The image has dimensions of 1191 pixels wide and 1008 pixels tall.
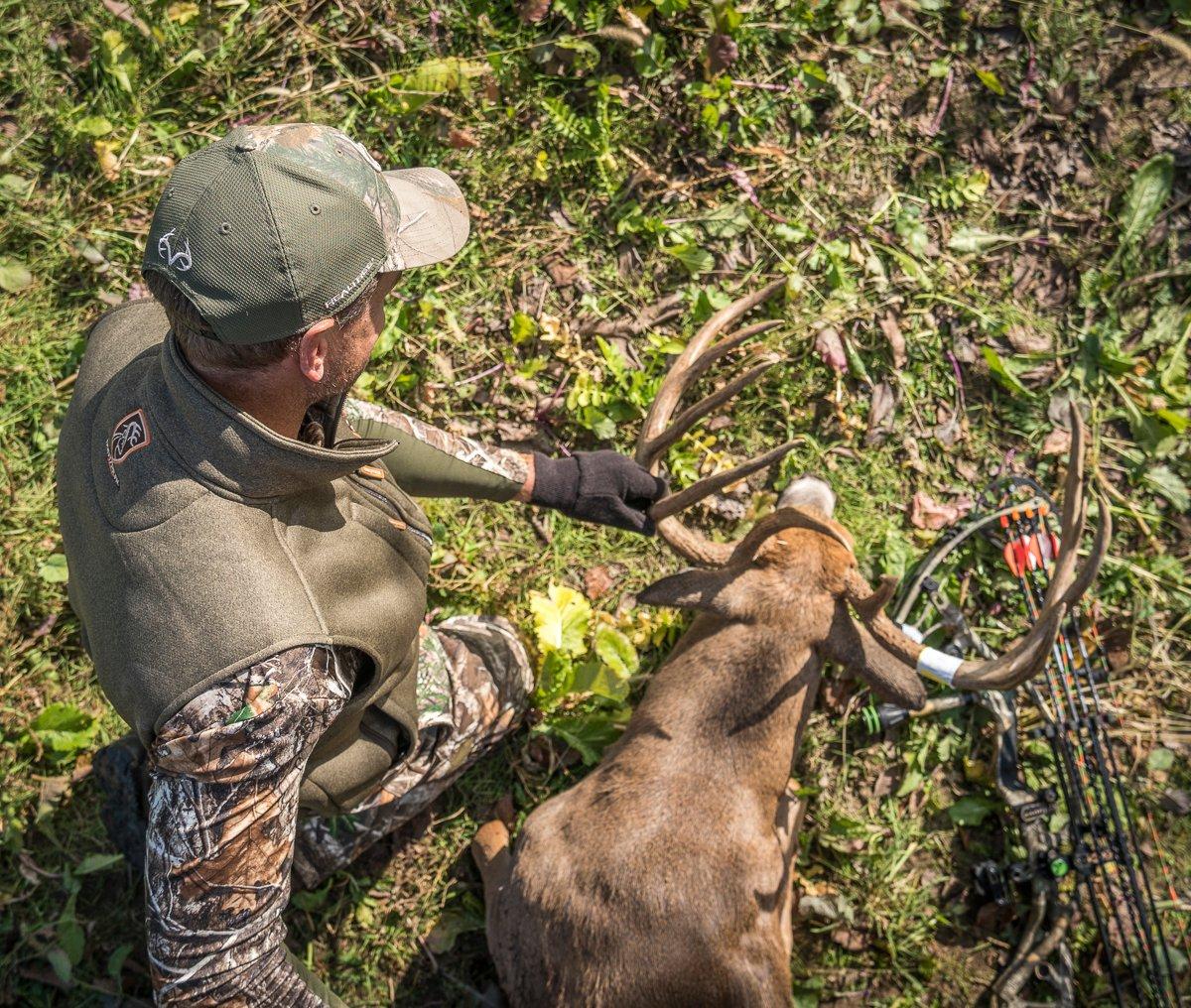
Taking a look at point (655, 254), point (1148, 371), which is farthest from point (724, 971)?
point (1148, 371)

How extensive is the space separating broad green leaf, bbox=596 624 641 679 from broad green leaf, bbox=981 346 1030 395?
2811mm

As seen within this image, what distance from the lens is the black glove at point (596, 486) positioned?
13.8 feet

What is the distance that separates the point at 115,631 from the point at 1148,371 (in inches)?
228

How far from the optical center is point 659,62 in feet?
18.4

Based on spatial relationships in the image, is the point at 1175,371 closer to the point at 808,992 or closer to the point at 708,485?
the point at 708,485

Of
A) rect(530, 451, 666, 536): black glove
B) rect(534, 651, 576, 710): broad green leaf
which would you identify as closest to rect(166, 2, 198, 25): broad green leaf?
rect(530, 451, 666, 536): black glove

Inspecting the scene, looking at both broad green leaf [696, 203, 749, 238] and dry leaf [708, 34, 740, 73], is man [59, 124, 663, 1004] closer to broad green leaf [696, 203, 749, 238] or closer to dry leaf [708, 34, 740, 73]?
broad green leaf [696, 203, 749, 238]

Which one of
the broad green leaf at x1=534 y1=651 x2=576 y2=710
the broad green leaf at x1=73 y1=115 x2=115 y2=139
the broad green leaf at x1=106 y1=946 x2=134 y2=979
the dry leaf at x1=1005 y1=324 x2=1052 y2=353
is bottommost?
the broad green leaf at x1=106 y1=946 x2=134 y2=979

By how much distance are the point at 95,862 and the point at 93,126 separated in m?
4.17

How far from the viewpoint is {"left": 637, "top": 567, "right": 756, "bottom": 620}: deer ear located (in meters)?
4.30

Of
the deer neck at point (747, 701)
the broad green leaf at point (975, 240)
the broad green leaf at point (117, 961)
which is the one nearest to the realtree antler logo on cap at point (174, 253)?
the deer neck at point (747, 701)

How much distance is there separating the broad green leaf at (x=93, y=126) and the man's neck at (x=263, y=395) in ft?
12.4

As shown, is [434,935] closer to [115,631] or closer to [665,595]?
[665,595]

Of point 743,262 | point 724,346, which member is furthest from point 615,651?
point 743,262
